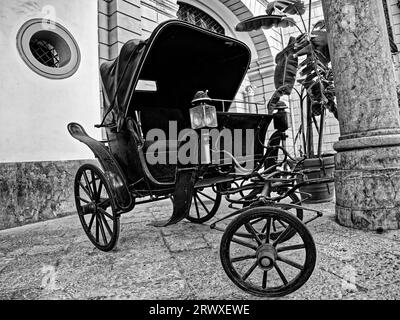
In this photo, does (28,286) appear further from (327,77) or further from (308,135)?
(327,77)

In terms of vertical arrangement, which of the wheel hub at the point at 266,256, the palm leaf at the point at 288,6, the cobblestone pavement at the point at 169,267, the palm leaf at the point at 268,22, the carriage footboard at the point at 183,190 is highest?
the palm leaf at the point at 288,6

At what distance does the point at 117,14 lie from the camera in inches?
205

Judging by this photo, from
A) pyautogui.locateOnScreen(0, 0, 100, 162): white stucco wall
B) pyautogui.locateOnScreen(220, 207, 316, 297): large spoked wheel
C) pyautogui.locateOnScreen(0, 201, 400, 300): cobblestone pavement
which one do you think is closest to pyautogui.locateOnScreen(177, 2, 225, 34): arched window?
pyautogui.locateOnScreen(0, 0, 100, 162): white stucco wall

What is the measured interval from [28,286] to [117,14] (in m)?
5.28

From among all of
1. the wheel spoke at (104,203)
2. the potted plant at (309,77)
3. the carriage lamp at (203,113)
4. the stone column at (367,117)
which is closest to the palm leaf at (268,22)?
the potted plant at (309,77)

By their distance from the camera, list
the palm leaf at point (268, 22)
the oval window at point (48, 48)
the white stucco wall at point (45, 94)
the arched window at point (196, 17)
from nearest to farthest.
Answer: the white stucco wall at point (45, 94), the oval window at point (48, 48), the palm leaf at point (268, 22), the arched window at point (196, 17)

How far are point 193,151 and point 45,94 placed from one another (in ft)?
11.3

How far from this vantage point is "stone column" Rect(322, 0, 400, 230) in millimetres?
2217

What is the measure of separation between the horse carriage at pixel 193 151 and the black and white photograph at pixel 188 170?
1 cm

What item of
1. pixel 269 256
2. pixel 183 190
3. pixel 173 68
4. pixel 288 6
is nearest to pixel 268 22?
pixel 288 6

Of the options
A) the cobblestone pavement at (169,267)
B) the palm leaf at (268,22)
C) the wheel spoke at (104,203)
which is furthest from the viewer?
the palm leaf at (268,22)

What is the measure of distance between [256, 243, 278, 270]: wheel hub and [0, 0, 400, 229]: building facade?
150 inches

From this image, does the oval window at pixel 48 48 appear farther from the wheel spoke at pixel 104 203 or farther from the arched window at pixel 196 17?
the arched window at pixel 196 17

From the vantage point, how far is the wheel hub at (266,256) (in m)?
1.27
